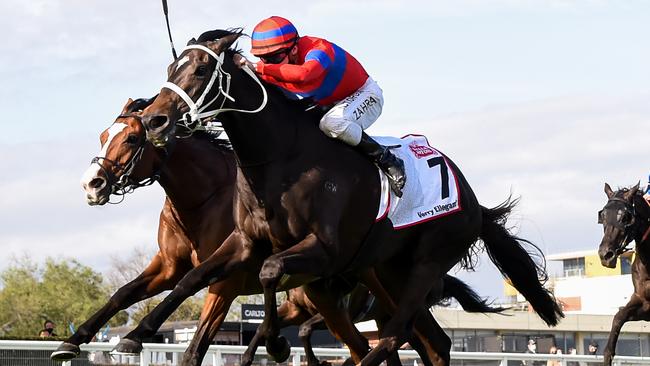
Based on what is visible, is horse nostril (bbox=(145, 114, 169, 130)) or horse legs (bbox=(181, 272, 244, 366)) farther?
horse legs (bbox=(181, 272, 244, 366))

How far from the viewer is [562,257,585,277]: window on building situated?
228 ft

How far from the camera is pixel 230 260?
6508 millimetres

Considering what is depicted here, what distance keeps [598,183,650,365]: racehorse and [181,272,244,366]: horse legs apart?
18.9ft

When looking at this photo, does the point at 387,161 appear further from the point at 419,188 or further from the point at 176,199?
the point at 176,199

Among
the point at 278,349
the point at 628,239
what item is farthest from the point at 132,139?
the point at 628,239

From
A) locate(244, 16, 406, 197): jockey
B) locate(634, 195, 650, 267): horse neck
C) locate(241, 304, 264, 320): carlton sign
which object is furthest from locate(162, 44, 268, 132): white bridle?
locate(241, 304, 264, 320): carlton sign

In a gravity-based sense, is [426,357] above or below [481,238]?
below

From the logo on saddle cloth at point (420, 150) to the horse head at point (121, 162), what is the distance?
1.85 m

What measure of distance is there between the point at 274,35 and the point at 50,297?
41.4 metres

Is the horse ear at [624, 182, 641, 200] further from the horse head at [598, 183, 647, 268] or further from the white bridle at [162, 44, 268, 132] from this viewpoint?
the white bridle at [162, 44, 268, 132]

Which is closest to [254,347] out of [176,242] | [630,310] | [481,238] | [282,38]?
[176,242]

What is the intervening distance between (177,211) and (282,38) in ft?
6.80

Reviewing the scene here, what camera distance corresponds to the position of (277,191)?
6387 millimetres

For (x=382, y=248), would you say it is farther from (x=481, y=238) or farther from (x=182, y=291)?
(x=481, y=238)
